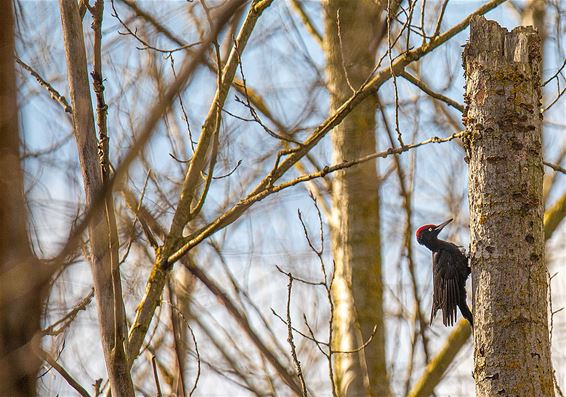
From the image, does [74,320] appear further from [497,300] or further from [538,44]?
[538,44]

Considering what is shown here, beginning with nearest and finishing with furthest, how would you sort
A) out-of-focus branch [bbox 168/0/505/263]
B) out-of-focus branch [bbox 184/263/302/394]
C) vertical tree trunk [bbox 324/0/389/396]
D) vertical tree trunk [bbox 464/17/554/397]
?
vertical tree trunk [bbox 464/17/554/397]
out-of-focus branch [bbox 168/0/505/263]
out-of-focus branch [bbox 184/263/302/394]
vertical tree trunk [bbox 324/0/389/396]

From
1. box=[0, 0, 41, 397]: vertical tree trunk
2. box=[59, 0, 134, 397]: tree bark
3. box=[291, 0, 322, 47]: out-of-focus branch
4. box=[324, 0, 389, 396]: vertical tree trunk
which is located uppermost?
box=[291, 0, 322, 47]: out-of-focus branch

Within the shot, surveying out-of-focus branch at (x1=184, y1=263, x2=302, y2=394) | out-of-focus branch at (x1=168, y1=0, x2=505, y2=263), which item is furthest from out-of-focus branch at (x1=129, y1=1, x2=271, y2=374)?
out-of-focus branch at (x1=184, y1=263, x2=302, y2=394)

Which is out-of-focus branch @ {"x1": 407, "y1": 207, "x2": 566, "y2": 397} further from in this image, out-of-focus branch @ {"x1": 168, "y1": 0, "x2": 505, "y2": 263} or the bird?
out-of-focus branch @ {"x1": 168, "y1": 0, "x2": 505, "y2": 263}

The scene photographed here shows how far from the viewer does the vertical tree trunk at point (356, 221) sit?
15.8ft

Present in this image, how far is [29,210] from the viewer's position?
5.18 feet

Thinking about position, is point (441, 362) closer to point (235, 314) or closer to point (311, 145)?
point (235, 314)

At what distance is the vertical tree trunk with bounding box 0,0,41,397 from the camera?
4.79 feet

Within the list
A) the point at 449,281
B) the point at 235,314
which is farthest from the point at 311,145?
the point at 235,314

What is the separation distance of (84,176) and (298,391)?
10.6 feet

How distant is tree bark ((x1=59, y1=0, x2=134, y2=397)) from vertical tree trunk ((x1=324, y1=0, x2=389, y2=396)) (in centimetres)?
268

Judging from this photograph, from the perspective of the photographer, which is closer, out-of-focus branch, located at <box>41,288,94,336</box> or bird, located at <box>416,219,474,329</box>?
out-of-focus branch, located at <box>41,288,94,336</box>

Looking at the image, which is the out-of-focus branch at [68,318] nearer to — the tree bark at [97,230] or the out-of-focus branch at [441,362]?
the tree bark at [97,230]

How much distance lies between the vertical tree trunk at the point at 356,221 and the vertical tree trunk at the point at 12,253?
3357 millimetres
